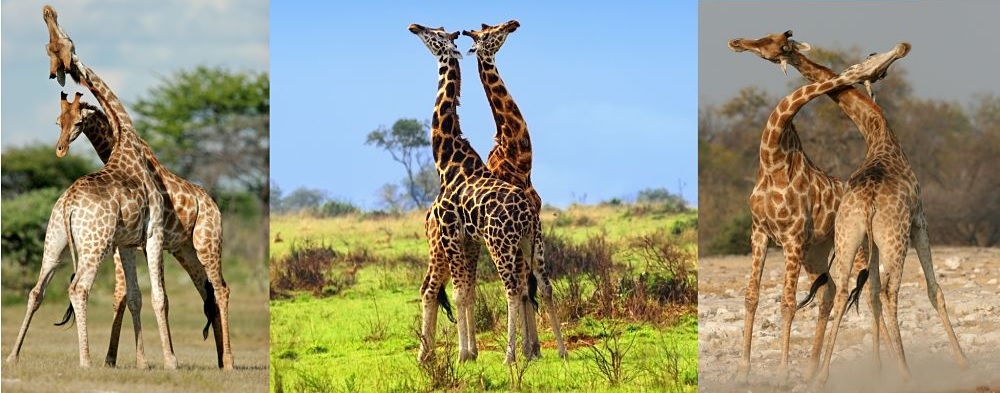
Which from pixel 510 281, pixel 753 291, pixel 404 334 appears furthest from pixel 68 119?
pixel 753 291

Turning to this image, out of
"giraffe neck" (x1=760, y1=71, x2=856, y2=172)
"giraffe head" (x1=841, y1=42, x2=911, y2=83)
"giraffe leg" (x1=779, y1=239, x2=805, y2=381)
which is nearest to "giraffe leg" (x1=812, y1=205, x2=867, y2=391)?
"giraffe leg" (x1=779, y1=239, x2=805, y2=381)

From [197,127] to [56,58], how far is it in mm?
15094

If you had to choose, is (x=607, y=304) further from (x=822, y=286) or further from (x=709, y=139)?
(x=709, y=139)

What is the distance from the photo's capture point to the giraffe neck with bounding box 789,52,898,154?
8.48 m

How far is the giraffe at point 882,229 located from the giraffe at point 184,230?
3.86 metres

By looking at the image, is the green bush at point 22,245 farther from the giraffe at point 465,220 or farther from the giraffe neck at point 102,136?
the giraffe at point 465,220

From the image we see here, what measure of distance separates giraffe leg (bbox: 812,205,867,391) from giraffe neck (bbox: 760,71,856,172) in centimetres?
49

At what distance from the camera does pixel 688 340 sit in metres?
12.1

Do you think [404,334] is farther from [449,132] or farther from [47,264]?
[47,264]

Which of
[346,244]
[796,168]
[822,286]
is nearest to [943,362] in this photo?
[822,286]

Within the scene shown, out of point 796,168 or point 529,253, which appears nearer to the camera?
point 796,168

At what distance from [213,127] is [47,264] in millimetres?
15538

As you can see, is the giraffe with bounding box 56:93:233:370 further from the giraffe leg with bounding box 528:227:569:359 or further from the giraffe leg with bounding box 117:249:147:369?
the giraffe leg with bounding box 528:227:569:359

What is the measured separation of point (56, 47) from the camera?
8578 mm
